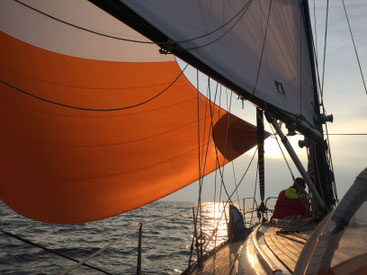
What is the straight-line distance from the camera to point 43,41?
341 cm

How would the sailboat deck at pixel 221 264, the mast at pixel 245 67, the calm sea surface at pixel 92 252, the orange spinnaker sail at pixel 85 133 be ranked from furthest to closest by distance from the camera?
the calm sea surface at pixel 92 252 → the sailboat deck at pixel 221 264 → the orange spinnaker sail at pixel 85 133 → the mast at pixel 245 67

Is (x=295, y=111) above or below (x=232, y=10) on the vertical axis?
below

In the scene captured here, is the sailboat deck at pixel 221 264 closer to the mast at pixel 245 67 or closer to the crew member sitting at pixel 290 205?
the crew member sitting at pixel 290 205

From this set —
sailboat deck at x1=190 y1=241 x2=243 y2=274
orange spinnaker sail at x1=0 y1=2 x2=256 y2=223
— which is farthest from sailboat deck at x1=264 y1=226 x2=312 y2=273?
orange spinnaker sail at x1=0 y1=2 x2=256 y2=223

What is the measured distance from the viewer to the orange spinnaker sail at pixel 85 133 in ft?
10.7

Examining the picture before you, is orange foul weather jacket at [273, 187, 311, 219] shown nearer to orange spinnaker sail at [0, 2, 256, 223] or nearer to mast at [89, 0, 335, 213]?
mast at [89, 0, 335, 213]

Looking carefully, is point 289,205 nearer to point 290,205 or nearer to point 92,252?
point 290,205

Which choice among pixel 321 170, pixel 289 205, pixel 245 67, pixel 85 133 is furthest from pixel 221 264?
pixel 245 67

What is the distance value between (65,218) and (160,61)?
8.93 ft

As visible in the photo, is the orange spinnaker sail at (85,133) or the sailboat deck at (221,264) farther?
the sailboat deck at (221,264)

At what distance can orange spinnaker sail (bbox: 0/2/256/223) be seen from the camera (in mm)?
3270

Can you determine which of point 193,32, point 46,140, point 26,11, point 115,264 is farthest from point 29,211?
point 115,264

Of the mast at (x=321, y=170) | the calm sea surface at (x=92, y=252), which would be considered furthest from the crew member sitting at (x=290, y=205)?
the calm sea surface at (x=92, y=252)

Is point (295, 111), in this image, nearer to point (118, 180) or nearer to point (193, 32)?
point (193, 32)
